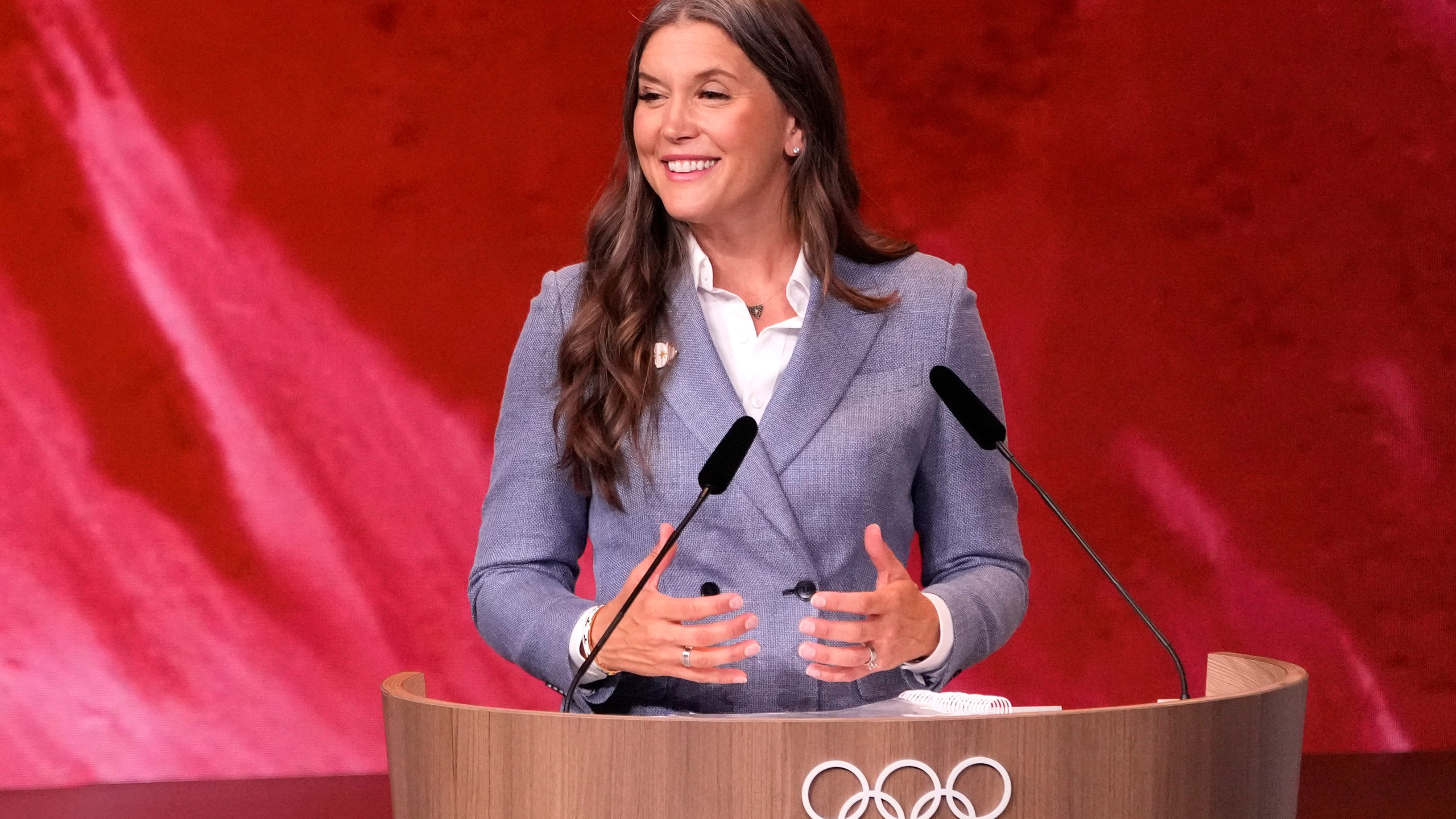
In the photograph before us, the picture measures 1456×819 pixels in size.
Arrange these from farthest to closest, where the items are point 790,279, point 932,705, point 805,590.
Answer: point 790,279, point 805,590, point 932,705

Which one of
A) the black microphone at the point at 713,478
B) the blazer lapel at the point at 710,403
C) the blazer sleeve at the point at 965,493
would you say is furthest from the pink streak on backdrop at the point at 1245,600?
the black microphone at the point at 713,478

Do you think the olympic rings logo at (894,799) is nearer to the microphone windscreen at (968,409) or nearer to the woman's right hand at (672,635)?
the woman's right hand at (672,635)

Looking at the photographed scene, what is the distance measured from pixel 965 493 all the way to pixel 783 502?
0.84ft

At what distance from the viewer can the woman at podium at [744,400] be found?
1.63m

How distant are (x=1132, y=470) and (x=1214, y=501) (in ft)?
0.78

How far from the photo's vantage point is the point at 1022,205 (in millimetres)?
4082

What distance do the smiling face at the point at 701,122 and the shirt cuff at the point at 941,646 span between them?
0.53m

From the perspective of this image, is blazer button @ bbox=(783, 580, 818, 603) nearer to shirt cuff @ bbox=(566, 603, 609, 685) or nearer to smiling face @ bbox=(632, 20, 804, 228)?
shirt cuff @ bbox=(566, 603, 609, 685)

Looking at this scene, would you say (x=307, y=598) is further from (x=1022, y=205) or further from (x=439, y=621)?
(x=1022, y=205)

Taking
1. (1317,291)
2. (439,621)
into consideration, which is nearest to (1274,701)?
(439,621)

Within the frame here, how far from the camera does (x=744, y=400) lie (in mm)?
1757

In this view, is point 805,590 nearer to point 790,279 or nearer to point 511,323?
point 790,279

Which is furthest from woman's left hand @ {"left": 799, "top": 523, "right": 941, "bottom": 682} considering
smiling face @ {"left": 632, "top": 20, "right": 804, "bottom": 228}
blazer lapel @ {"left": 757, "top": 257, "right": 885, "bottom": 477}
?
smiling face @ {"left": 632, "top": 20, "right": 804, "bottom": 228}

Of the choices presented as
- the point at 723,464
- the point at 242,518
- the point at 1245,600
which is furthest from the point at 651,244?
the point at 1245,600
